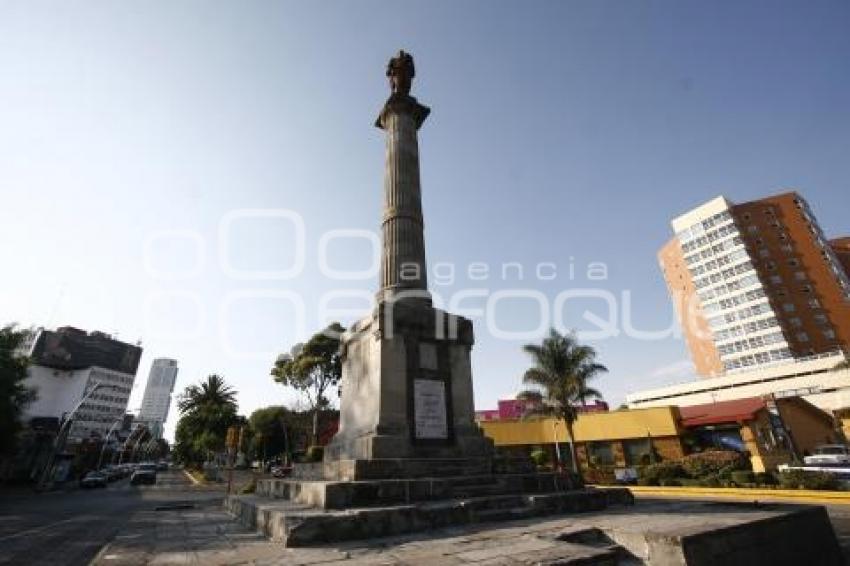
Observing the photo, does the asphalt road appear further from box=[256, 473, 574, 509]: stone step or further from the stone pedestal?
the stone pedestal

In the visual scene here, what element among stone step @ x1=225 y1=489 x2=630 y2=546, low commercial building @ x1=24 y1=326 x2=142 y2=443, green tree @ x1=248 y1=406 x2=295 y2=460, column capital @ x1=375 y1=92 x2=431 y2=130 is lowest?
stone step @ x1=225 y1=489 x2=630 y2=546

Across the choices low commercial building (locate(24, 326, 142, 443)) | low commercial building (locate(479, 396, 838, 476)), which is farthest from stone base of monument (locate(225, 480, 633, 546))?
low commercial building (locate(24, 326, 142, 443))

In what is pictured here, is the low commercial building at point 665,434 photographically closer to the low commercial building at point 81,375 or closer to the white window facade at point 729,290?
the white window facade at point 729,290

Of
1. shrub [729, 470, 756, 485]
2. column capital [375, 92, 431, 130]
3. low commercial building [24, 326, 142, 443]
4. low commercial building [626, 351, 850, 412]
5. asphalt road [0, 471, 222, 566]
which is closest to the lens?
asphalt road [0, 471, 222, 566]

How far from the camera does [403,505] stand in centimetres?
725

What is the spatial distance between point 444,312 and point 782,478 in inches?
676

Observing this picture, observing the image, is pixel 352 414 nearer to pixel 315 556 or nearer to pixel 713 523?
pixel 315 556

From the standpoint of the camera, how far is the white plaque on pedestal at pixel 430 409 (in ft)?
32.0

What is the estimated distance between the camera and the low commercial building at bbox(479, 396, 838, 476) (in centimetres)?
3172

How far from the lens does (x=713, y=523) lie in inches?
219

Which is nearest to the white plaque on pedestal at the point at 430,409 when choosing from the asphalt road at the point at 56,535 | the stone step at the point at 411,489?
the stone step at the point at 411,489

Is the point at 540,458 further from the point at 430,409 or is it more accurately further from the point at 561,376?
the point at 430,409

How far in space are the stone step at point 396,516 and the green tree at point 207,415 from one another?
4570 cm

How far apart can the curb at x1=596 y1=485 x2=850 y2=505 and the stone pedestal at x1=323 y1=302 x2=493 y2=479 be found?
5.61 m
